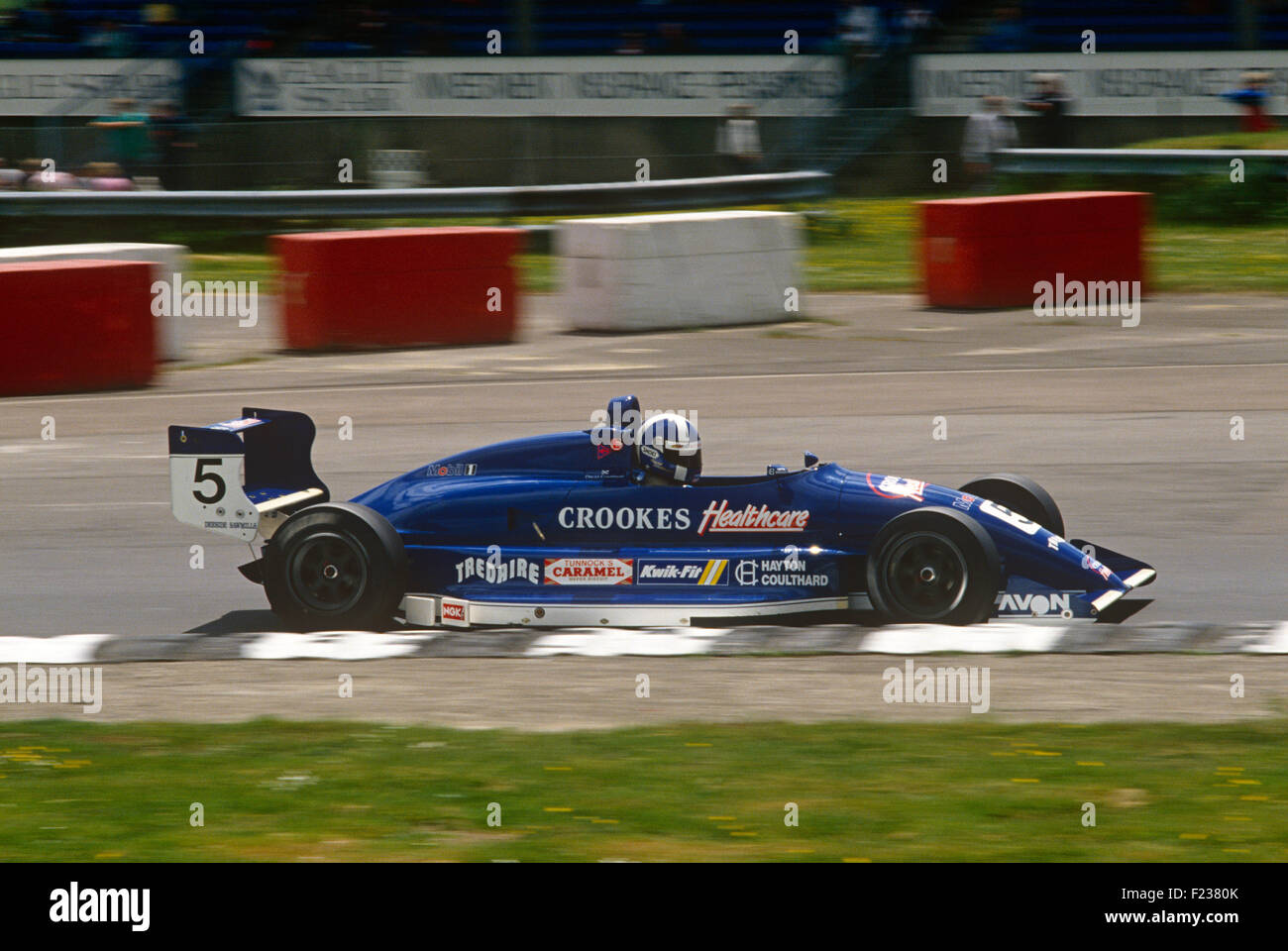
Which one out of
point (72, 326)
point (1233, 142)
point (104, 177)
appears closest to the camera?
point (72, 326)

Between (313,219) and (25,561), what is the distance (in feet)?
49.4

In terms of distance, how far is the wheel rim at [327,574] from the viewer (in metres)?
9.62

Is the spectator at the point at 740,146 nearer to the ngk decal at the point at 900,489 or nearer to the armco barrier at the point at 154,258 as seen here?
the armco barrier at the point at 154,258

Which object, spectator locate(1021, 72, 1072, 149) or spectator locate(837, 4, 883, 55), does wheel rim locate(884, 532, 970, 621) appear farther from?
spectator locate(837, 4, 883, 55)

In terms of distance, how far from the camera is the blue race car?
929 cm

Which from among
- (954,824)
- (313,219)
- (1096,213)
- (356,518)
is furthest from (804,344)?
(954,824)

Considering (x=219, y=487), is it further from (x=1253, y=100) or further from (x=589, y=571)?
(x=1253, y=100)

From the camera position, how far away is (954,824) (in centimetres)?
636

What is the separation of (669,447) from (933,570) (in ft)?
4.81

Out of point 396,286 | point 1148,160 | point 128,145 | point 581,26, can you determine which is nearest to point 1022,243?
point 1148,160

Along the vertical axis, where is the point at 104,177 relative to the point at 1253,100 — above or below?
below

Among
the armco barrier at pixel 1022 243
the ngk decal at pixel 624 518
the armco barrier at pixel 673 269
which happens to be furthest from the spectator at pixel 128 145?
the ngk decal at pixel 624 518

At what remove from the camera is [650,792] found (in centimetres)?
684

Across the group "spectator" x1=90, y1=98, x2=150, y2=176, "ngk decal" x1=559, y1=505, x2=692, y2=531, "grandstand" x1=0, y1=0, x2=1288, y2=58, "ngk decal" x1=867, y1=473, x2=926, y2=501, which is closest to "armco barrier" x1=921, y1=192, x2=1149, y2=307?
"grandstand" x1=0, y1=0, x2=1288, y2=58
